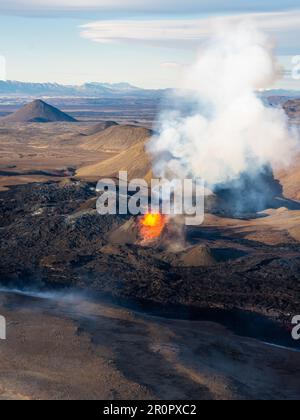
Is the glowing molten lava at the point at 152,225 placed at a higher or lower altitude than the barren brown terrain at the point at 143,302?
higher

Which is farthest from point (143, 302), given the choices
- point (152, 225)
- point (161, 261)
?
point (152, 225)

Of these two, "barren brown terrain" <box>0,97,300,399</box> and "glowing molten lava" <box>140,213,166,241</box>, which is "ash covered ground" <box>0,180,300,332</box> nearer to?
"barren brown terrain" <box>0,97,300,399</box>

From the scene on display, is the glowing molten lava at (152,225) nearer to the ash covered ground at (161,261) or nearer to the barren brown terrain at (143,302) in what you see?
the barren brown terrain at (143,302)

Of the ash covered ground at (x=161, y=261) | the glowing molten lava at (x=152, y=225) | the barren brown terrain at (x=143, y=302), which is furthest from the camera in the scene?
the glowing molten lava at (x=152, y=225)

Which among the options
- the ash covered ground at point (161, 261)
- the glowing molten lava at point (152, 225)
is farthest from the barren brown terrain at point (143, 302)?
the glowing molten lava at point (152, 225)

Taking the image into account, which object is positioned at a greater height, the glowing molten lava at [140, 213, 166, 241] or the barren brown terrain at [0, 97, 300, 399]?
the glowing molten lava at [140, 213, 166, 241]

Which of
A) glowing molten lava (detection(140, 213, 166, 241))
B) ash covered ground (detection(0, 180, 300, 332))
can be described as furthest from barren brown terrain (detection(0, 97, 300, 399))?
glowing molten lava (detection(140, 213, 166, 241))

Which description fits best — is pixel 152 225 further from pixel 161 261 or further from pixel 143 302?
pixel 143 302

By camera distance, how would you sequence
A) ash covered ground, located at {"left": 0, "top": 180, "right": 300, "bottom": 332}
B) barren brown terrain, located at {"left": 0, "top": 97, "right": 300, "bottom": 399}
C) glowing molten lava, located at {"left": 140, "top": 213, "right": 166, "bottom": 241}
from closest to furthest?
1. barren brown terrain, located at {"left": 0, "top": 97, "right": 300, "bottom": 399}
2. ash covered ground, located at {"left": 0, "top": 180, "right": 300, "bottom": 332}
3. glowing molten lava, located at {"left": 140, "top": 213, "right": 166, "bottom": 241}
